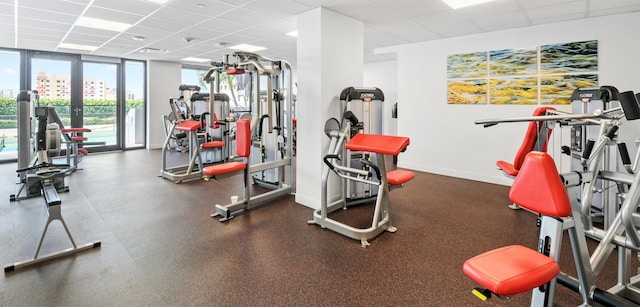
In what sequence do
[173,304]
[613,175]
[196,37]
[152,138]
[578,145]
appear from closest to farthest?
[613,175] → [173,304] → [578,145] → [196,37] → [152,138]

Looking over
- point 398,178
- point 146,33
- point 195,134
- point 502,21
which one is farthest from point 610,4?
point 146,33

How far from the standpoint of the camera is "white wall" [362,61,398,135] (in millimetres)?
8266

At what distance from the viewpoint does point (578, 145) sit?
3.57 meters

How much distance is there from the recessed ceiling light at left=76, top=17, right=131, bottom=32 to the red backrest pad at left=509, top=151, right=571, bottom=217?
18.7 feet

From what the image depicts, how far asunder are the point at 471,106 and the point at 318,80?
303cm

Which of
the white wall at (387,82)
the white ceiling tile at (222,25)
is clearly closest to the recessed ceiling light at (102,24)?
the white ceiling tile at (222,25)

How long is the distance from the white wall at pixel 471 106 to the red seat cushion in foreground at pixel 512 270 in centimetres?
420

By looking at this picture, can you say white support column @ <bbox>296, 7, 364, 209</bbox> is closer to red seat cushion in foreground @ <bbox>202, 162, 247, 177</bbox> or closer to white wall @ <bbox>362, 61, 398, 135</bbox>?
red seat cushion in foreground @ <bbox>202, 162, 247, 177</bbox>

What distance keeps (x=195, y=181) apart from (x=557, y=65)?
5.80 metres

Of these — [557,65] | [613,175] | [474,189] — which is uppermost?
[557,65]

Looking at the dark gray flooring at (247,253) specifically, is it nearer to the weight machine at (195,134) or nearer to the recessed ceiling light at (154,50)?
the weight machine at (195,134)

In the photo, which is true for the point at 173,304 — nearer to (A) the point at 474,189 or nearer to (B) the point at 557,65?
(A) the point at 474,189

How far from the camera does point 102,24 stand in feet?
16.9

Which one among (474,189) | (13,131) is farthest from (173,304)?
(13,131)
